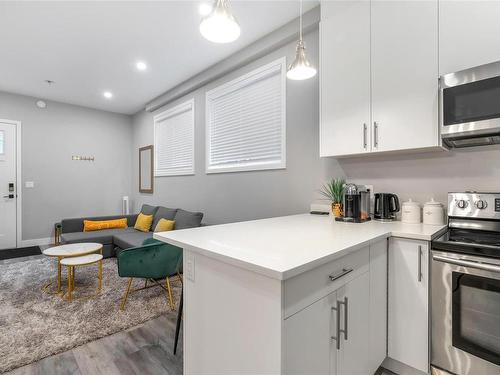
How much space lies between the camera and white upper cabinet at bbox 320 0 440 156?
1.73 m

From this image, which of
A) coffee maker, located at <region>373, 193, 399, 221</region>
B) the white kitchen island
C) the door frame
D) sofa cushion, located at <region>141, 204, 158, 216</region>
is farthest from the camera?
the door frame

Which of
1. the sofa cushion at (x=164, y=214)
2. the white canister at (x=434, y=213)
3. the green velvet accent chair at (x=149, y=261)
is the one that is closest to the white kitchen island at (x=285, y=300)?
the white canister at (x=434, y=213)

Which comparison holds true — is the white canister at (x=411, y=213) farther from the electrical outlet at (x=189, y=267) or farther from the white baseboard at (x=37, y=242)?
the white baseboard at (x=37, y=242)

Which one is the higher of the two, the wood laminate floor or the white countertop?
the white countertop

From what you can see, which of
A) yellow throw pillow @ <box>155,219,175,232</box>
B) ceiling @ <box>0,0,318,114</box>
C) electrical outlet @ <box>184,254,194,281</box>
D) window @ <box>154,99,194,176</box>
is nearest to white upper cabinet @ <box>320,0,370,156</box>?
ceiling @ <box>0,0,318,114</box>

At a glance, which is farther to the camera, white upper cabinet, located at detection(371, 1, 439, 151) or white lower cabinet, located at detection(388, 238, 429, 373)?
white upper cabinet, located at detection(371, 1, 439, 151)

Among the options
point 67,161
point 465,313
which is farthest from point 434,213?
point 67,161

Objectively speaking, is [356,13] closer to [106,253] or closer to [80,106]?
[106,253]

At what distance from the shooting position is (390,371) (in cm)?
169

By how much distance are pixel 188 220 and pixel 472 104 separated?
3142 millimetres

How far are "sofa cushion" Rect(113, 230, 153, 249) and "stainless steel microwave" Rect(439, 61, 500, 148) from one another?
3.56 metres

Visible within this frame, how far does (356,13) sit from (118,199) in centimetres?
596

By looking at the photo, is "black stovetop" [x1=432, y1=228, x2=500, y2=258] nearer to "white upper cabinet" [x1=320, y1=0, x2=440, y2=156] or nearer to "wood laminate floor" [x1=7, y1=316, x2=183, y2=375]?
"white upper cabinet" [x1=320, y1=0, x2=440, y2=156]

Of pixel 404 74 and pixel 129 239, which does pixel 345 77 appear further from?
pixel 129 239
